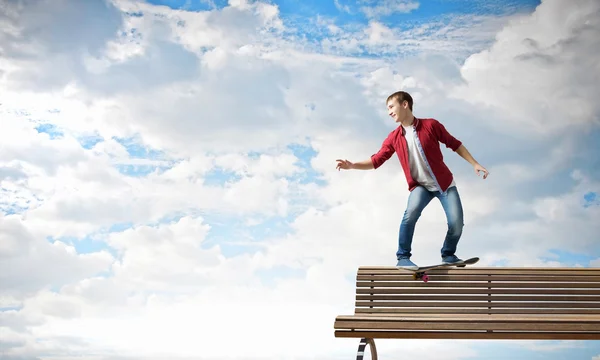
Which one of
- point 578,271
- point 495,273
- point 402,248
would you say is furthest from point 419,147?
point 578,271

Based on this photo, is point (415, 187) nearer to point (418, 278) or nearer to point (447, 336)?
point (418, 278)

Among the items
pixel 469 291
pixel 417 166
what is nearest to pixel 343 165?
pixel 417 166

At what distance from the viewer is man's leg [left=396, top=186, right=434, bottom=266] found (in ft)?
19.0

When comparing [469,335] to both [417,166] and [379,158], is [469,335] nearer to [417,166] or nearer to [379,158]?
[417,166]

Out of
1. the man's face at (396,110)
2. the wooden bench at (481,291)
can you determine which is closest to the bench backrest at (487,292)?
the wooden bench at (481,291)

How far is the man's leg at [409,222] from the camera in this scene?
5789 millimetres

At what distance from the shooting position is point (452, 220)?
5.76 metres

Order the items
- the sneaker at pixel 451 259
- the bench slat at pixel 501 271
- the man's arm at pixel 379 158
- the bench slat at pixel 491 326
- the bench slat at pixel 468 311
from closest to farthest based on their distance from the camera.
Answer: the bench slat at pixel 491 326 → the bench slat at pixel 468 311 → the bench slat at pixel 501 271 → the sneaker at pixel 451 259 → the man's arm at pixel 379 158

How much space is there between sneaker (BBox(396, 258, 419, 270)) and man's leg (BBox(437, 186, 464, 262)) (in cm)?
34

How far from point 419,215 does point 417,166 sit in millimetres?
430

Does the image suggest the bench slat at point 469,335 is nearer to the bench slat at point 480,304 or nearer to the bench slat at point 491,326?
the bench slat at point 491,326

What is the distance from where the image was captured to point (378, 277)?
224 inches

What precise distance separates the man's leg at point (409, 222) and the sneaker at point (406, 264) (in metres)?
0.01

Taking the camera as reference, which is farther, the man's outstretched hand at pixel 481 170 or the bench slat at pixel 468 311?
the man's outstretched hand at pixel 481 170
